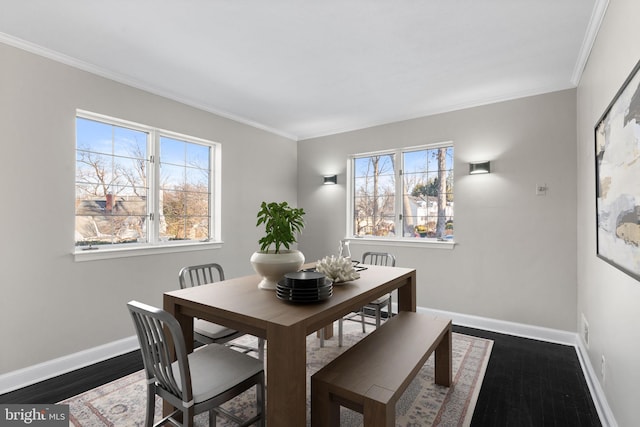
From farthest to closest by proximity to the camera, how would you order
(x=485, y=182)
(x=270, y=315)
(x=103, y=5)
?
(x=485, y=182) → (x=103, y=5) → (x=270, y=315)

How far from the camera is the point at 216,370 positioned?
1.59 meters

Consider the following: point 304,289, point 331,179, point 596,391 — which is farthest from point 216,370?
point 331,179

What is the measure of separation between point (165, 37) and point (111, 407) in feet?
8.71

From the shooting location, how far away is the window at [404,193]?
4.01 metres

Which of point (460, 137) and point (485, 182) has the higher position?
point (460, 137)

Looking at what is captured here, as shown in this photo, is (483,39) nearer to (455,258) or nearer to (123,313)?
(455,258)

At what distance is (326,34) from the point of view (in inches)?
92.1

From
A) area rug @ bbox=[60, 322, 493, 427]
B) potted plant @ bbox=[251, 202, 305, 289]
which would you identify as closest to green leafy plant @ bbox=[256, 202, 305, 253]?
potted plant @ bbox=[251, 202, 305, 289]

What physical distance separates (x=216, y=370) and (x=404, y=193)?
3.36m

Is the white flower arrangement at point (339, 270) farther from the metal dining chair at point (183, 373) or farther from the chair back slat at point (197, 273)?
the chair back slat at point (197, 273)

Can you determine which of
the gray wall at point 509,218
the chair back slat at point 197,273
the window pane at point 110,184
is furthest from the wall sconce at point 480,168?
the window pane at point 110,184

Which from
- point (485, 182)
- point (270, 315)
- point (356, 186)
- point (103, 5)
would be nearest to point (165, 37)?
point (103, 5)

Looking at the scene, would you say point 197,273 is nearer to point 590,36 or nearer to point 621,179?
point 621,179

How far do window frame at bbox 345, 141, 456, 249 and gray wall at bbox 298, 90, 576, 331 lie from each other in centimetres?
7
